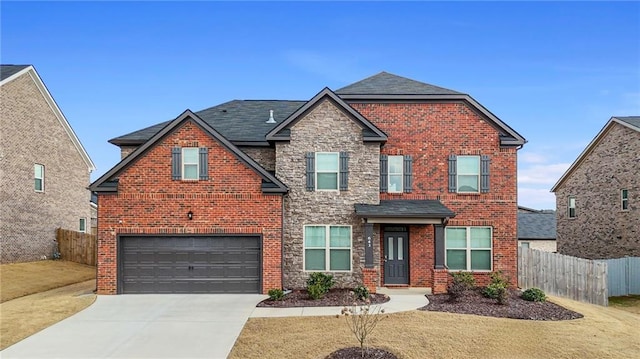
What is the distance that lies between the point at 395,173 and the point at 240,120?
7.45 meters

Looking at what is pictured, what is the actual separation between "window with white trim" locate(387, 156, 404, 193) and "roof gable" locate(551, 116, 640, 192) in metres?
14.3

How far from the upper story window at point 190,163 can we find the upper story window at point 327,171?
12.6 feet

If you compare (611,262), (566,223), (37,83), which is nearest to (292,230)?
(611,262)

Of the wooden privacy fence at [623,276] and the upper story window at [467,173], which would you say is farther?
the wooden privacy fence at [623,276]

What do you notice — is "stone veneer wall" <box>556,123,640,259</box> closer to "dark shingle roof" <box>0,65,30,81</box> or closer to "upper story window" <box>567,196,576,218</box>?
"upper story window" <box>567,196,576,218</box>

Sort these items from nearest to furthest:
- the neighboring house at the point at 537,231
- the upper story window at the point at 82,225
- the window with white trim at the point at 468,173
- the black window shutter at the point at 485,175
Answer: the black window shutter at the point at 485,175 → the window with white trim at the point at 468,173 → the upper story window at the point at 82,225 → the neighboring house at the point at 537,231

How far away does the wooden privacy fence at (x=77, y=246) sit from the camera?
27062 millimetres

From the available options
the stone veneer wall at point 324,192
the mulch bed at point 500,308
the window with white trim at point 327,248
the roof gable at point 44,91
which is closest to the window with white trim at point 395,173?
the stone veneer wall at point 324,192

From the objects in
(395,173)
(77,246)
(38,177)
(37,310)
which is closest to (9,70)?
(38,177)

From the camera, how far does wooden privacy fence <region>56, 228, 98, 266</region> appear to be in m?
27.1

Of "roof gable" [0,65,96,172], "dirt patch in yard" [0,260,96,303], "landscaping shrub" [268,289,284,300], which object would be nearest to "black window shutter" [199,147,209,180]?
"landscaping shrub" [268,289,284,300]

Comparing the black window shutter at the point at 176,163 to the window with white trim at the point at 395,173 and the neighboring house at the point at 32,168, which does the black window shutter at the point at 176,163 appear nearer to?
the window with white trim at the point at 395,173

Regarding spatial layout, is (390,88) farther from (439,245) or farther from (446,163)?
(439,245)

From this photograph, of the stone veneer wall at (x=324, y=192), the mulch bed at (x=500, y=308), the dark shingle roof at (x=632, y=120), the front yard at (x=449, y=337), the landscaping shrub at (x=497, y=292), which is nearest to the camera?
the front yard at (x=449, y=337)
